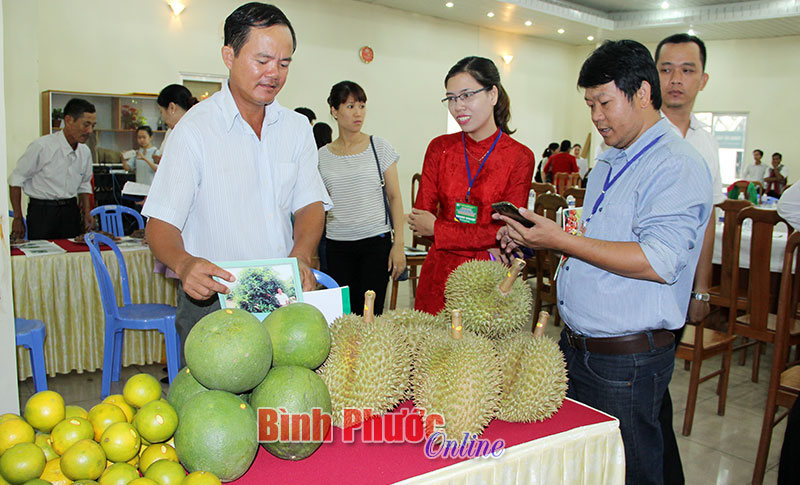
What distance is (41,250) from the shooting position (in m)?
3.65

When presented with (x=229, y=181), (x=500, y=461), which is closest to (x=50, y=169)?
(x=229, y=181)

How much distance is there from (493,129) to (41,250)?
2.96 metres

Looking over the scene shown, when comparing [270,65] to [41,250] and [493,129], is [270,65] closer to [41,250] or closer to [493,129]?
[493,129]

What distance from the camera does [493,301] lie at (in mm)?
1433

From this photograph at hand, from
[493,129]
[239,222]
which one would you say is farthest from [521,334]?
[493,129]

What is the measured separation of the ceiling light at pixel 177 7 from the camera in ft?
26.9

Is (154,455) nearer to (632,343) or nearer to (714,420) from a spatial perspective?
(632,343)

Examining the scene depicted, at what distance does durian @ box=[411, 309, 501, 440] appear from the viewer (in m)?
1.11

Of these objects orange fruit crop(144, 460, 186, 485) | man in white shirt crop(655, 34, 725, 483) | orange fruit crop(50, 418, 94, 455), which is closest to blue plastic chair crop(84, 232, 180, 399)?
orange fruit crop(50, 418, 94, 455)

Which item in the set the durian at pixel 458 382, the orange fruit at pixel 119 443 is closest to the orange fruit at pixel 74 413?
the orange fruit at pixel 119 443

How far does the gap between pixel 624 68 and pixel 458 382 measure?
943 mm

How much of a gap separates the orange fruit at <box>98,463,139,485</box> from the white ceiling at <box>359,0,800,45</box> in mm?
10337

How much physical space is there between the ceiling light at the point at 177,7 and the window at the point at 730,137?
10.6m

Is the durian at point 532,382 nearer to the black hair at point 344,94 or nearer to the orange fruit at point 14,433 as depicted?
the orange fruit at point 14,433
